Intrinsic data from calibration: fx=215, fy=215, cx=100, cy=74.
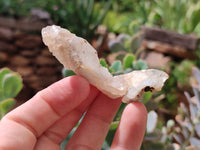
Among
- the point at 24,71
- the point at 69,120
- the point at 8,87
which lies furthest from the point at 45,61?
the point at 69,120

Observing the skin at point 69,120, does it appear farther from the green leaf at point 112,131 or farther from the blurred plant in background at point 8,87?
the blurred plant in background at point 8,87

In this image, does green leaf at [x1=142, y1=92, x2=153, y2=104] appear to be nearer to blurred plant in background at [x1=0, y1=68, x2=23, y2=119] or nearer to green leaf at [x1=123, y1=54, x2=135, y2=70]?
green leaf at [x1=123, y1=54, x2=135, y2=70]

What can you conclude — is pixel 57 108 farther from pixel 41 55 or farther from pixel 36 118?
pixel 41 55

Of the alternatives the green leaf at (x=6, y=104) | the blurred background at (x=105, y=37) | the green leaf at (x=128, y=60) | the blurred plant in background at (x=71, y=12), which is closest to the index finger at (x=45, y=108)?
the green leaf at (x=6, y=104)

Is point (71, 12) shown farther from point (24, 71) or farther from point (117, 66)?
point (117, 66)

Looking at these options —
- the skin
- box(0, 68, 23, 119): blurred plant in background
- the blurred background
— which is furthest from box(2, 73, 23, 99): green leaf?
the blurred background

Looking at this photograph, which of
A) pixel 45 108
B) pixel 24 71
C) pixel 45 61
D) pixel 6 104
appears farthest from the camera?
pixel 45 61

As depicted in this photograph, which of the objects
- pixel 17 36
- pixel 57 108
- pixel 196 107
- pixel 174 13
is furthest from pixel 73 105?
pixel 17 36
